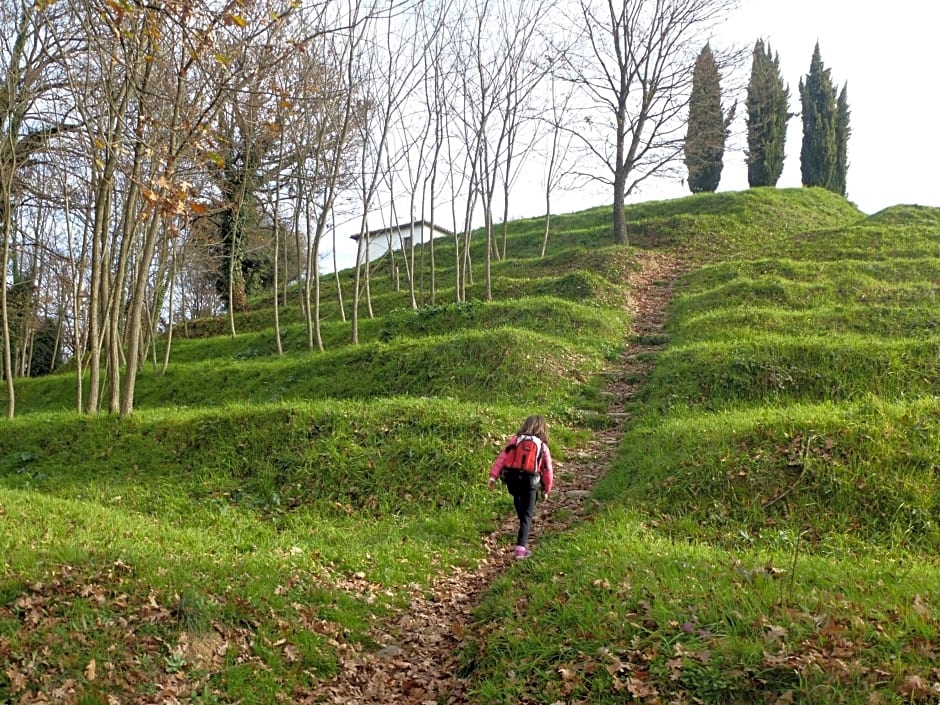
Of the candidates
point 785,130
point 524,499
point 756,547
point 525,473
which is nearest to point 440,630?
point 524,499

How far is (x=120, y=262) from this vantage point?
1178 centimetres

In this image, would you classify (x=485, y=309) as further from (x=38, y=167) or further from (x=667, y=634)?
(x=667, y=634)

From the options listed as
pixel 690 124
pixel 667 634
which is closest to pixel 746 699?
pixel 667 634

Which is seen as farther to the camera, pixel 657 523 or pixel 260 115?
pixel 260 115

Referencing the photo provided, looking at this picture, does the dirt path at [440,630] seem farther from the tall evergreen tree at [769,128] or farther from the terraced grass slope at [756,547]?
the tall evergreen tree at [769,128]

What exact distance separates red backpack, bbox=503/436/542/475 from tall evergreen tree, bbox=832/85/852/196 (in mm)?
48279

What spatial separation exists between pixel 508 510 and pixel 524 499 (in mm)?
1569

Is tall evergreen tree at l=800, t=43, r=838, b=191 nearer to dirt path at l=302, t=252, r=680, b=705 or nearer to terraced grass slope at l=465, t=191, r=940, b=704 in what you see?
terraced grass slope at l=465, t=191, r=940, b=704

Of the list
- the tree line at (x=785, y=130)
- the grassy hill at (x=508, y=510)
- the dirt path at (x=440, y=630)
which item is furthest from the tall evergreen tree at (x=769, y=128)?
the dirt path at (x=440, y=630)

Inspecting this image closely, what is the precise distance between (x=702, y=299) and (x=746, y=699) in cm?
1485

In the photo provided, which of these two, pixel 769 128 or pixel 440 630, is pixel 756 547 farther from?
pixel 769 128

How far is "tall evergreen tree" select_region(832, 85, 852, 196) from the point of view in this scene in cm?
4759

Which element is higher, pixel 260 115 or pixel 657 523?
pixel 260 115

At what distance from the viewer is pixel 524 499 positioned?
7.47 metres
